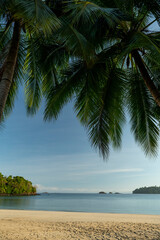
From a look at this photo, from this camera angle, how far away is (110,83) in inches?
234

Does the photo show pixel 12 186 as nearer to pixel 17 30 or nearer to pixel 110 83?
pixel 110 83

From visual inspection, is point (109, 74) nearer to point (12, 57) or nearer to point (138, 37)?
point (138, 37)

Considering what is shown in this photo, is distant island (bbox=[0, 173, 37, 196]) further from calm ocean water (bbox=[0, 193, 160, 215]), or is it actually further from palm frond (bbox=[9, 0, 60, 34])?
palm frond (bbox=[9, 0, 60, 34])

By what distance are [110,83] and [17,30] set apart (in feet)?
8.72

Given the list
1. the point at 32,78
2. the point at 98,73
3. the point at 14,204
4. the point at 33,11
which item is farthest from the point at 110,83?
the point at 14,204

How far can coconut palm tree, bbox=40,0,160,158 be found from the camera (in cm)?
520

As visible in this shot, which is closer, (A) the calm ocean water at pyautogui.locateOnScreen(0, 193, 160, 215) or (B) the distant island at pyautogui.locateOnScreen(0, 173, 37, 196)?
(A) the calm ocean water at pyautogui.locateOnScreen(0, 193, 160, 215)

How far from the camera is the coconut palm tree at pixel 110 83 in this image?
5203 millimetres

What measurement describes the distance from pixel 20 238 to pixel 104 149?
2.91 meters

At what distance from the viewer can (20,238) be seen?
4984 millimetres

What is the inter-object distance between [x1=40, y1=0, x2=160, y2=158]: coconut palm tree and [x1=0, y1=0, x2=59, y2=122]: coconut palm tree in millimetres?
1002

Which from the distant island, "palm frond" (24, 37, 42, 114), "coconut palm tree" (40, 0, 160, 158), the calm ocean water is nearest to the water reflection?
the calm ocean water

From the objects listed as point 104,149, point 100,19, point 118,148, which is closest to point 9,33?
point 100,19

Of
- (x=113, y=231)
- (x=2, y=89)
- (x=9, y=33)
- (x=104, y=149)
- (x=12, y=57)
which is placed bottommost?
(x=113, y=231)
